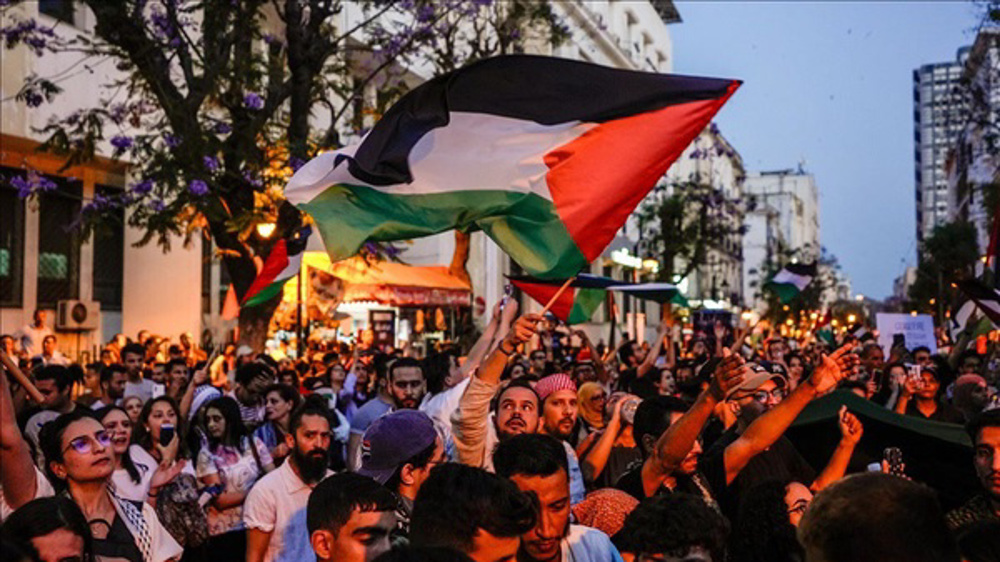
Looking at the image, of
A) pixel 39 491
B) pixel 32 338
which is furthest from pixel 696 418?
pixel 32 338

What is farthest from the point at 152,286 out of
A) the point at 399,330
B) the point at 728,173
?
the point at 728,173

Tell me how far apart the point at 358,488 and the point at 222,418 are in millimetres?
4085

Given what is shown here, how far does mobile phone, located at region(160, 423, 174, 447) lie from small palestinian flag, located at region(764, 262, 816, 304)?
11203 mm

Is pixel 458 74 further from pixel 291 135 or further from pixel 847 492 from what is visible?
pixel 291 135

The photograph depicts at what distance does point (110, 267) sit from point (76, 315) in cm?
233

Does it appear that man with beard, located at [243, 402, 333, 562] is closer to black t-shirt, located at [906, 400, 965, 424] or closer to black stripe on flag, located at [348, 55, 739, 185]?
black stripe on flag, located at [348, 55, 739, 185]

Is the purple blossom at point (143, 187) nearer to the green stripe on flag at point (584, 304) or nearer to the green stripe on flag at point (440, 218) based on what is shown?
the green stripe on flag at point (584, 304)

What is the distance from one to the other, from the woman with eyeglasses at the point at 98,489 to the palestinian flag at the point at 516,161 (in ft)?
6.24

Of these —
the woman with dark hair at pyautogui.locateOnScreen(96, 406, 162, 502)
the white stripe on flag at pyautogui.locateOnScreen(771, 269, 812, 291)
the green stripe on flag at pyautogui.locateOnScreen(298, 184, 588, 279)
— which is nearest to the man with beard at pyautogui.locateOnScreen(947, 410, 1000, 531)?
the green stripe on flag at pyautogui.locateOnScreen(298, 184, 588, 279)

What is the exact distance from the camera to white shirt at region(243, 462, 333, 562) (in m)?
5.86

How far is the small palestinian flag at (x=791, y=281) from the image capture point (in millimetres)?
17984

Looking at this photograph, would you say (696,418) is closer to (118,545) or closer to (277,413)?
(118,545)

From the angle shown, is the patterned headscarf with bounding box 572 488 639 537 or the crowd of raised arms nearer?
the crowd of raised arms

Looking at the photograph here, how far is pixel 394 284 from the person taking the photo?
2431 centimetres
